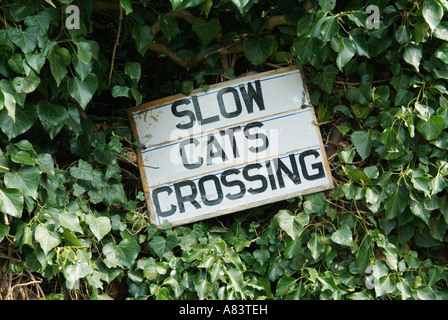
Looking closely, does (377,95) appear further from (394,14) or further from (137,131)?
(137,131)

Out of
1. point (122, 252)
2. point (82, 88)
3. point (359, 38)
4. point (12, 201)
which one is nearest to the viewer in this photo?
point (12, 201)

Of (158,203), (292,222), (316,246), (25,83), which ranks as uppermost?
(25,83)

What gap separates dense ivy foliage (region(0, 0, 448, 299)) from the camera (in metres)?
1.54

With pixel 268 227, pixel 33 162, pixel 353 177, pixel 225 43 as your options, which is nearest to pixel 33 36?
pixel 33 162

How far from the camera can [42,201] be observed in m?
1.59

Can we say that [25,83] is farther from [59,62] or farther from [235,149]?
[235,149]

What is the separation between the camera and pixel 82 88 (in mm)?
1523

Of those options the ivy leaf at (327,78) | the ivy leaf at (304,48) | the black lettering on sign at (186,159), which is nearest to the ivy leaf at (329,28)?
the ivy leaf at (304,48)

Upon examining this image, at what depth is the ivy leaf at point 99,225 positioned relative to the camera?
1.64 m

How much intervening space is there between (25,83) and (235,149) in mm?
785

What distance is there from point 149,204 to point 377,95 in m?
0.98

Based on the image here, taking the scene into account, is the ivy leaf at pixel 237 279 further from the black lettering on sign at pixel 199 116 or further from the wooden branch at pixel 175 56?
the wooden branch at pixel 175 56

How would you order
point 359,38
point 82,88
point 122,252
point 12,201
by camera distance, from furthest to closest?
point 122,252 < point 359,38 < point 82,88 < point 12,201

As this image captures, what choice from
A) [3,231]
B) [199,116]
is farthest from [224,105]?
[3,231]
